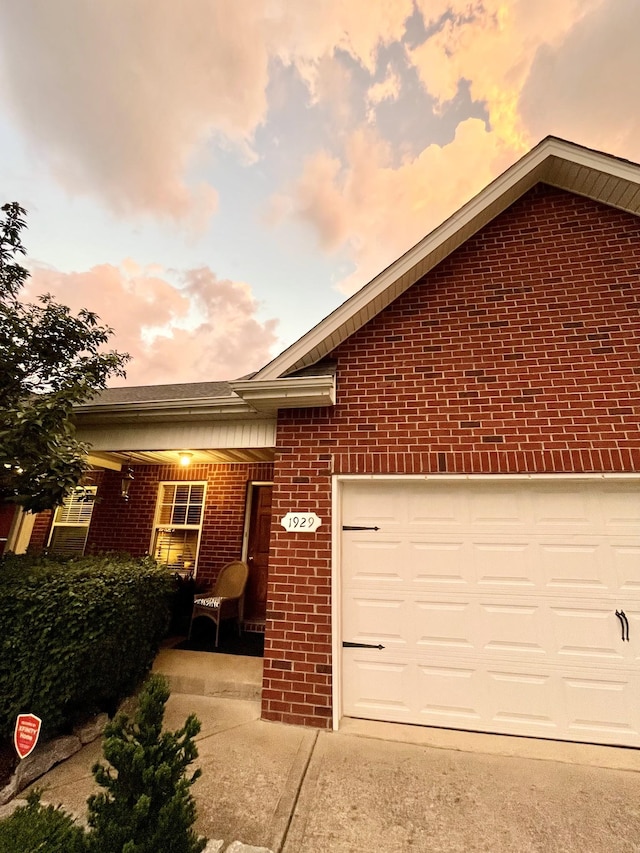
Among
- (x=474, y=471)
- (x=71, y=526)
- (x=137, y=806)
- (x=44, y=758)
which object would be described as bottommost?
(x=44, y=758)

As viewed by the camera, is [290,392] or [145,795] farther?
[290,392]

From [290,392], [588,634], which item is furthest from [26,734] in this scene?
[588,634]

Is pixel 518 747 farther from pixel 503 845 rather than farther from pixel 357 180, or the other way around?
pixel 357 180

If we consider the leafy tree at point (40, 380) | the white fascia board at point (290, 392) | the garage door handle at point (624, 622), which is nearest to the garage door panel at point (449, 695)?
the garage door handle at point (624, 622)

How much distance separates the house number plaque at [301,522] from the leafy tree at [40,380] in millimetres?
2348

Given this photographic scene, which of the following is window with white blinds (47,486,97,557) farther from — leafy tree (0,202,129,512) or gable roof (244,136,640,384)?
gable roof (244,136,640,384)

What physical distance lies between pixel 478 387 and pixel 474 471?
97 centimetres

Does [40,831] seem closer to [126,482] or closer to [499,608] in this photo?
[499,608]

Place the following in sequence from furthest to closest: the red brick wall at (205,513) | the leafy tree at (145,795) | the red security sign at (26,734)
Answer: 1. the red brick wall at (205,513)
2. the red security sign at (26,734)
3. the leafy tree at (145,795)

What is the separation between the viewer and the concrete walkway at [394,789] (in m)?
2.14

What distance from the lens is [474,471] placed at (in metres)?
3.63

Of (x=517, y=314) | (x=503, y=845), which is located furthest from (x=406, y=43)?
(x=503, y=845)

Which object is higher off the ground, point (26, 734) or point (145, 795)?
point (145, 795)

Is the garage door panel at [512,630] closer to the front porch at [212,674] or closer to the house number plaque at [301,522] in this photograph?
the house number plaque at [301,522]
